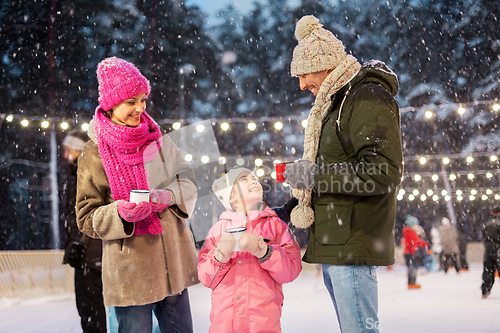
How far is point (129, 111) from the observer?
2.35m

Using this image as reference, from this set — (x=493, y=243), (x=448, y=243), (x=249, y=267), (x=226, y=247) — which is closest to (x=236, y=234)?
(x=226, y=247)

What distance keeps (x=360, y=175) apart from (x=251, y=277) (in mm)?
889

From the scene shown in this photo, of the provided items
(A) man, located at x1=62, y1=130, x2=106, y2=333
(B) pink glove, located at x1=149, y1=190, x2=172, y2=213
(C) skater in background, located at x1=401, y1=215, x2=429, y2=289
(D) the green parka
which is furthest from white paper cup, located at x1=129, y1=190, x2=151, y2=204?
(C) skater in background, located at x1=401, y1=215, x2=429, y2=289

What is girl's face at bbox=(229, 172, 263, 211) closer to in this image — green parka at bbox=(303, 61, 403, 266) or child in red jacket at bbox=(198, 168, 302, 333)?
child in red jacket at bbox=(198, 168, 302, 333)

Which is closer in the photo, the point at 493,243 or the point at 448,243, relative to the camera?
the point at 493,243

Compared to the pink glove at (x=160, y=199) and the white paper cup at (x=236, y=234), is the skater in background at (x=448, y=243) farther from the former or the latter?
the pink glove at (x=160, y=199)

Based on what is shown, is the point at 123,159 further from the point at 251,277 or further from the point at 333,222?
A: the point at 333,222

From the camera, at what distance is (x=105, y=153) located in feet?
7.50

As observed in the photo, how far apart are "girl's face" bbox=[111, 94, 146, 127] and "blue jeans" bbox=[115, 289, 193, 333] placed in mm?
984

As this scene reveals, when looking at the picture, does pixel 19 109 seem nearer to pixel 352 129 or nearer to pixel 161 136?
pixel 161 136

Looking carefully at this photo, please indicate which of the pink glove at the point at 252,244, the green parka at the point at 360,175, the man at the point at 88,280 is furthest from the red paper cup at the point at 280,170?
the man at the point at 88,280

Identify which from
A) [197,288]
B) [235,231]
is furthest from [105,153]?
[197,288]

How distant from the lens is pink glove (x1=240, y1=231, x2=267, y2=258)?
2.16 metres

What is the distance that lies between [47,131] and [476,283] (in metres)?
14.1
